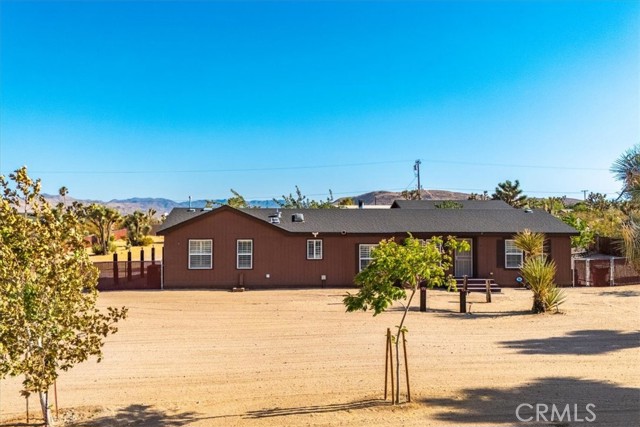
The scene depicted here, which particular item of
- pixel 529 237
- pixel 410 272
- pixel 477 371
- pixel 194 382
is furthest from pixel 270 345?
pixel 529 237

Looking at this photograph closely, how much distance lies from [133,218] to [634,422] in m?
57.2

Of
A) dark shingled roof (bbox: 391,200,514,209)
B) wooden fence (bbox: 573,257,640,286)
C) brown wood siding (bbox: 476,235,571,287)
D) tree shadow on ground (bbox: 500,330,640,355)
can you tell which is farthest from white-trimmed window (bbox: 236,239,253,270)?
wooden fence (bbox: 573,257,640,286)

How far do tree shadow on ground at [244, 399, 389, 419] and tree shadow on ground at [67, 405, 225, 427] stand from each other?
41.1 inches

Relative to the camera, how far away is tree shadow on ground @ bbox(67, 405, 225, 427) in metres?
8.84

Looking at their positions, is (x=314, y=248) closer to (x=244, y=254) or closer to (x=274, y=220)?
(x=274, y=220)

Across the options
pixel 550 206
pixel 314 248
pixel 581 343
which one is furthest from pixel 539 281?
pixel 550 206

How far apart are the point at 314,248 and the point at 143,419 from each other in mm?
19350

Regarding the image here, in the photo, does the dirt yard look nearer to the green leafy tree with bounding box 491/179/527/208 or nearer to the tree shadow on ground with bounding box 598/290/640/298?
the tree shadow on ground with bounding box 598/290/640/298

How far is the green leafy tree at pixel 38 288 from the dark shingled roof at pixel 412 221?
1839 cm

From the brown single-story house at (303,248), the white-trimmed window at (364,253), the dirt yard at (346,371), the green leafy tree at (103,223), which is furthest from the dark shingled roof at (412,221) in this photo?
the green leafy tree at (103,223)

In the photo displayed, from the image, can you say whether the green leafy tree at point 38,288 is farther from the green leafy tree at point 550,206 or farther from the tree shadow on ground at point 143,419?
the green leafy tree at point 550,206

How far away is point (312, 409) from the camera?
9.41m

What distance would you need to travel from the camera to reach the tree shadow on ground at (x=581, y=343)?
13758 millimetres

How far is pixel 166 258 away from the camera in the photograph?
89.1 feet
